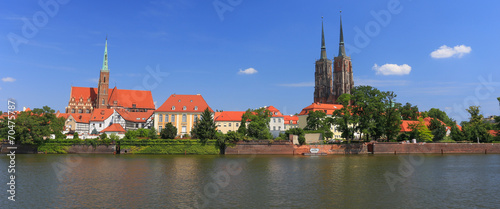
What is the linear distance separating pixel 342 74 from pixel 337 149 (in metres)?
103

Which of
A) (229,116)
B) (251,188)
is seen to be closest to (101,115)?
(229,116)

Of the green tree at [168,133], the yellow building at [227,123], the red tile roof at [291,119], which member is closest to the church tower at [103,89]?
the yellow building at [227,123]

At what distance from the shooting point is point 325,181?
Result: 103ft

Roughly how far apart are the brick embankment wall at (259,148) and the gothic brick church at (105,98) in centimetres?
5230

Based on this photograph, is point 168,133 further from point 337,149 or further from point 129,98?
point 129,98

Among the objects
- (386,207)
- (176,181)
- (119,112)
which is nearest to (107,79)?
(119,112)

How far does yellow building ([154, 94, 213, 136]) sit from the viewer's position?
8256 cm

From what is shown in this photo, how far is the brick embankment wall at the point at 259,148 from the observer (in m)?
65.1

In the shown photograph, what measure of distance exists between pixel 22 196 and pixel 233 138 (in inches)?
1679

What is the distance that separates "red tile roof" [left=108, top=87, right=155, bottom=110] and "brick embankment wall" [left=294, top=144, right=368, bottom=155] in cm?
5808

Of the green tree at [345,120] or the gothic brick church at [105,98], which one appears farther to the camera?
the gothic brick church at [105,98]

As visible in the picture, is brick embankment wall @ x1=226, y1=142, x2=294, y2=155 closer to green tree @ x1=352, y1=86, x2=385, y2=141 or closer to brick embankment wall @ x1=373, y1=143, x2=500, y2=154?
green tree @ x1=352, y1=86, x2=385, y2=141

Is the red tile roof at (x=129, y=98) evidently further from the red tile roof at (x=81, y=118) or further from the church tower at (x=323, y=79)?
the church tower at (x=323, y=79)

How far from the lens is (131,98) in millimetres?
110812
